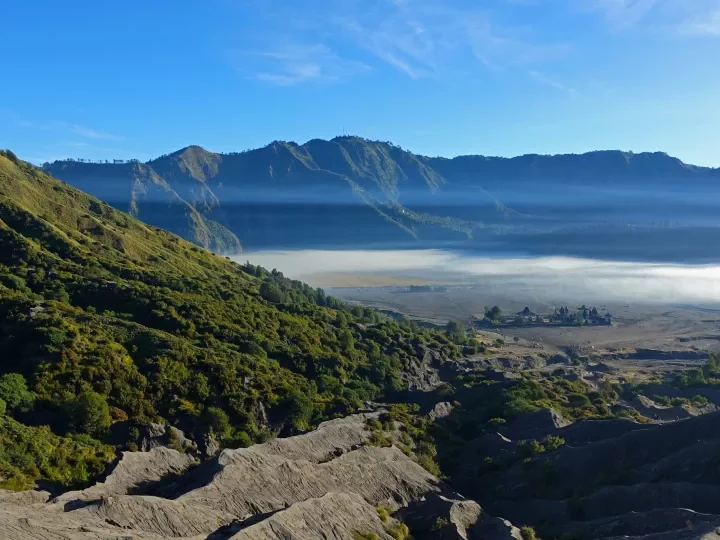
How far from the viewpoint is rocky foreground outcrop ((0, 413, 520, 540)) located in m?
23.0

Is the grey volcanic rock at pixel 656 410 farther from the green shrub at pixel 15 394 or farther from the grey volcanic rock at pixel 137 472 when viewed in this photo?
the green shrub at pixel 15 394

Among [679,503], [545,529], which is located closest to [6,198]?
[545,529]

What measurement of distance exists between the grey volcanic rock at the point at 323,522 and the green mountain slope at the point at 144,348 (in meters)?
10.1

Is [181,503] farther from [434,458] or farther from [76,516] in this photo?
[434,458]

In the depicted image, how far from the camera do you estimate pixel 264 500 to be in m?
28.4

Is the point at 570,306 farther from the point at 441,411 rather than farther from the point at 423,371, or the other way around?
the point at 441,411

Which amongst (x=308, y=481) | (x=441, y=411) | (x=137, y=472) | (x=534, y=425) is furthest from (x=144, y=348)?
(x=534, y=425)

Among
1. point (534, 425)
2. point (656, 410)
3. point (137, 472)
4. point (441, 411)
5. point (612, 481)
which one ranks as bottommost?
point (656, 410)

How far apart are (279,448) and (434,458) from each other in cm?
1237

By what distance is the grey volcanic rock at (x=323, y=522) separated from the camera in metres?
23.9

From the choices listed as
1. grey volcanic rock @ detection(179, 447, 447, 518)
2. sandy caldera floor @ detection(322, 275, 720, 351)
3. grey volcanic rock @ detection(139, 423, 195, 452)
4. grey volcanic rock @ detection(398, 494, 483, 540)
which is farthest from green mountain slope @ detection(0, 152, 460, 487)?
sandy caldera floor @ detection(322, 275, 720, 351)

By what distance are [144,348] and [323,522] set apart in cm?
2176

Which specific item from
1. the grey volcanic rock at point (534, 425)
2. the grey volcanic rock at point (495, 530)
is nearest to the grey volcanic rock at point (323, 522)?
the grey volcanic rock at point (495, 530)

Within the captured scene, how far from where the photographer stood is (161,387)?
40.1 meters
